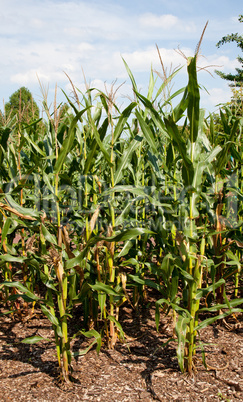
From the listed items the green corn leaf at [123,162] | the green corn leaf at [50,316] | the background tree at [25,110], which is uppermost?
the background tree at [25,110]

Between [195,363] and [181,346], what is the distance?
564 mm

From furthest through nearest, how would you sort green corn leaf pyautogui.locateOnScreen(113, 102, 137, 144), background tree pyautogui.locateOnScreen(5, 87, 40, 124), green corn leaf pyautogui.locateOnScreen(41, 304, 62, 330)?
background tree pyautogui.locateOnScreen(5, 87, 40, 124) < green corn leaf pyautogui.locateOnScreen(113, 102, 137, 144) < green corn leaf pyautogui.locateOnScreen(41, 304, 62, 330)

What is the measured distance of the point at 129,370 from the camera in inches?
111

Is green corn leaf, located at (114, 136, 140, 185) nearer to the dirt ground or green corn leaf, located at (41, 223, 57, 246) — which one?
green corn leaf, located at (41, 223, 57, 246)

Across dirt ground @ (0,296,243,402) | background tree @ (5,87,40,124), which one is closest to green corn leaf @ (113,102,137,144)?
background tree @ (5,87,40,124)

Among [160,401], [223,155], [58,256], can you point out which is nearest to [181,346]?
[160,401]

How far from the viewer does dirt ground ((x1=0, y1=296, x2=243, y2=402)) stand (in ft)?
8.20

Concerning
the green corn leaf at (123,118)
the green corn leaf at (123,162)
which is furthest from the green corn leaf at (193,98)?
the green corn leaf at (123,162)

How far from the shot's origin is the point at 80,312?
12.3 feet

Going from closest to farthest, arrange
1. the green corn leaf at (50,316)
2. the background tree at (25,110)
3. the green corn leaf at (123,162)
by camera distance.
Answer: the green corn leaf at (50,316), the green corn leaf at (123,162), the background tree at (25,110)

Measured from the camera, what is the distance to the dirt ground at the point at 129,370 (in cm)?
250

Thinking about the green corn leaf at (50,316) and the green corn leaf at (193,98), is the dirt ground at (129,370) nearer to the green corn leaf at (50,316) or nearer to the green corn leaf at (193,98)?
the green corn leaf at (50,316)

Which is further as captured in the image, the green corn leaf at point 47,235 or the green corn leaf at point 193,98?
Answer: the green corn leaf at point 47,235

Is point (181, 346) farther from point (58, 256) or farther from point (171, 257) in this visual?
point (58, 256)
